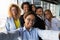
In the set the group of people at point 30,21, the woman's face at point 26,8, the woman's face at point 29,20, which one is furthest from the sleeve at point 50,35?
the woman's face at point 26,8

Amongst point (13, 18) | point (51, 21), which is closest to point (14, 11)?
point (13, 18)

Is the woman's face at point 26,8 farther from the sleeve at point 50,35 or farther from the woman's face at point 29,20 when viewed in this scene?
the sleeve at point 50,35

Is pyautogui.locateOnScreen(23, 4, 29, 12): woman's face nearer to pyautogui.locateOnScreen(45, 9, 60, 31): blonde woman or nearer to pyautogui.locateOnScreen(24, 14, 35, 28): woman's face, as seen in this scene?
pyautogui.locateOnScreen(24, 14, 35, 28): woman's face

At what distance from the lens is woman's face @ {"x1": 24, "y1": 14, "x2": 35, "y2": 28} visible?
1.33m

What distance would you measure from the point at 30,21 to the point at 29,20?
0.01 metres

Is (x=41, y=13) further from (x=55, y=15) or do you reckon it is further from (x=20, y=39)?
(x=20, y=39)

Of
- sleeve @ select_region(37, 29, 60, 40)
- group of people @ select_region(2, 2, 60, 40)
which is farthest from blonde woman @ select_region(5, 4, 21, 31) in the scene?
sleeve @ select_region(37, 29, 60, 40)

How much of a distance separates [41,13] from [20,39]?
10.9 inches

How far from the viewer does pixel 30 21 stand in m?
1.33

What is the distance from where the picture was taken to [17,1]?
1.32m

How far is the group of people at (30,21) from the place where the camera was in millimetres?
1334

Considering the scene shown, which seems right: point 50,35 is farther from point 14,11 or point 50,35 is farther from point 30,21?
point 14,11

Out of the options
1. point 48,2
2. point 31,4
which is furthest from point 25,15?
point 48,2

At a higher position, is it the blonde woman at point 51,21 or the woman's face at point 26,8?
the woman's face at point 26,8
